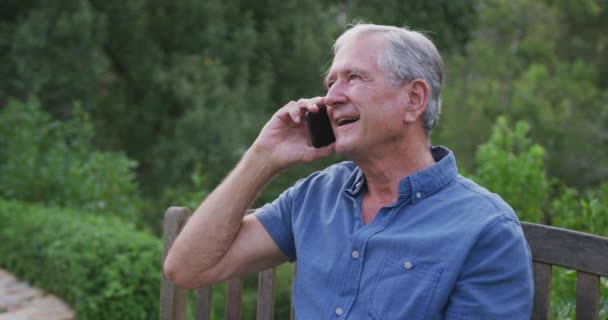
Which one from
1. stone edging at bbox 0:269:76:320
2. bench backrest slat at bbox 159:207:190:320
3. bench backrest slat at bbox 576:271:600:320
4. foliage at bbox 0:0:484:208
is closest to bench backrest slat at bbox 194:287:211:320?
bench backrest slat at bbox 159:207:190:320

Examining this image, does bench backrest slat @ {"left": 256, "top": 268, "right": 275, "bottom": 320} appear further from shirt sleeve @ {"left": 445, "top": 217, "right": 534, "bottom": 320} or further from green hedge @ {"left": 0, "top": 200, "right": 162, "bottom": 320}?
green hedge @ {"left": 0, "top": 200, "right": 162, "bottom": 320}

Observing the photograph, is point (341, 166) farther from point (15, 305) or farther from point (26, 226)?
point (26, 226)

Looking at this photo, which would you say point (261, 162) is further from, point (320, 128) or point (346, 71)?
point (346, 71)

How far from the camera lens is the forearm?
2.39 meters

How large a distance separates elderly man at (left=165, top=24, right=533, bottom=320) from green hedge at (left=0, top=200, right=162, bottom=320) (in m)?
2.11

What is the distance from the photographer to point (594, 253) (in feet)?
6.64

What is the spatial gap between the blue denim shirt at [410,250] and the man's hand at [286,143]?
11 centimetres

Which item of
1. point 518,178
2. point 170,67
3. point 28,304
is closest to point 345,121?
point 518,178

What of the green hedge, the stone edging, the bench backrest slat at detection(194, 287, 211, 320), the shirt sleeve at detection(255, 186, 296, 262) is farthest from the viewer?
the green hedge

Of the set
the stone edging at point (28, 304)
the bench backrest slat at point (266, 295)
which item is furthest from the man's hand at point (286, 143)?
the stone edging at point (28, 304)

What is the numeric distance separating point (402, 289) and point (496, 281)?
0.85ft

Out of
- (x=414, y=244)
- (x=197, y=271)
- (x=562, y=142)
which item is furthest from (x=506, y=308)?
(x=562, y=142)

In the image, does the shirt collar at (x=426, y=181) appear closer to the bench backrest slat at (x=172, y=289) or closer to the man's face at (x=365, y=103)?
the man's face at (x=365, y=103)

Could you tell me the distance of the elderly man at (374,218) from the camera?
6.48 ft
